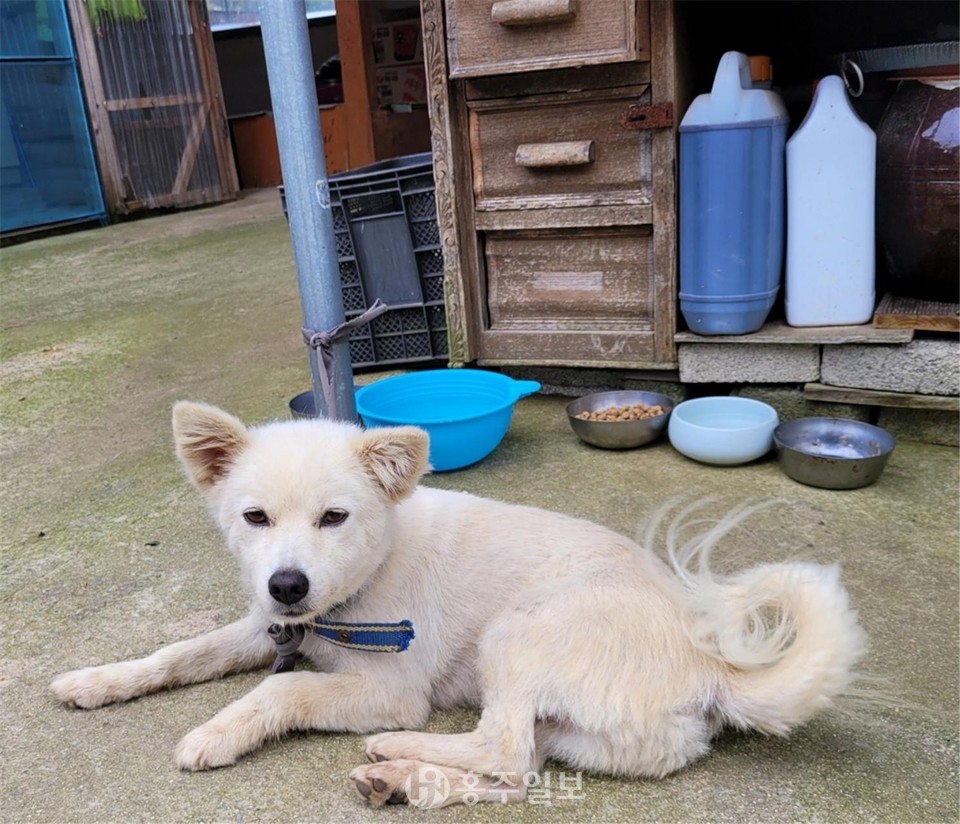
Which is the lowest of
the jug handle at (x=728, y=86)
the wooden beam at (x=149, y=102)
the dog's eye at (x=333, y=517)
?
the dog's eye at (x=333, y=517)

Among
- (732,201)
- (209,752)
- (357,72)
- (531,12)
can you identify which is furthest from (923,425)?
(357,72)

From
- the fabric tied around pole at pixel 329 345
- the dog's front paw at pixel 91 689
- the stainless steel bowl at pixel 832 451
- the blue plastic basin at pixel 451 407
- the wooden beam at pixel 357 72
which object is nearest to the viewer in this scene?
the dog's front paw at pixel 91 689

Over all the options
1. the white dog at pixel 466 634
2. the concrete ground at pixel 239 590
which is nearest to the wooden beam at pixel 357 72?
the concrete ground at pixel 239 590

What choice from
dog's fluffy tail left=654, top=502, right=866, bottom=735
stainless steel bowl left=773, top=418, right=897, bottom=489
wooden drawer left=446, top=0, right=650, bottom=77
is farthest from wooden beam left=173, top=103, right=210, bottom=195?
dog's fluffy tail left=654, top=502, right=866, bottom=735

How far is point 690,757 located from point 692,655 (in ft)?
0.70

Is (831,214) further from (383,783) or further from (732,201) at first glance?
(383,783)

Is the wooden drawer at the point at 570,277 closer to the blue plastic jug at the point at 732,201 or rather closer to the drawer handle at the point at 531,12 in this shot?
the blue plastic jug at the point at 732,201

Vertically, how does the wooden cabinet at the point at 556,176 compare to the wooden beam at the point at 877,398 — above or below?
above

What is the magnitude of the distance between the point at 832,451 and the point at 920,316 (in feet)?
2.04

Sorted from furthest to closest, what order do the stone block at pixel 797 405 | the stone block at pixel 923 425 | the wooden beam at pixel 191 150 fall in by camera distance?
the wooden beam at pixel 191 150, the stone block at pixel 797 405, the stone block at pixel 923 425

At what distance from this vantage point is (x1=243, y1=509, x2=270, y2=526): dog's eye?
181cm

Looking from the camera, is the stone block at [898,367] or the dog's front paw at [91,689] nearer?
the dog's front paw at [91,689]

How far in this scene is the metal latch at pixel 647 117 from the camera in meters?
3.46

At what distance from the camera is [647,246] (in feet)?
12.2
